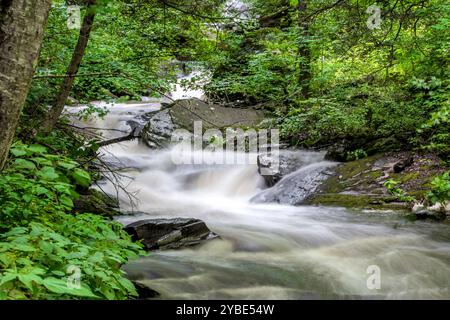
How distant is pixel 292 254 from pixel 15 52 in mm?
4518

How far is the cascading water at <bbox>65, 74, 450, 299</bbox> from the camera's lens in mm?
4066

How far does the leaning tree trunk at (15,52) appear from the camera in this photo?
1712mm

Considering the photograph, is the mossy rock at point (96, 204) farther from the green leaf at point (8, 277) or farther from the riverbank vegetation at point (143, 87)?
the green leaf at point (8, 277)

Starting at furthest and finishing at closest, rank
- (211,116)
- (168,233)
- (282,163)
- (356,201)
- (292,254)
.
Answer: (211,116), (282,163), (356,201), (292,254), (168,233)

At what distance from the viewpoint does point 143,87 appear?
15.2 feet

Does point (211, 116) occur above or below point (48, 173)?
above

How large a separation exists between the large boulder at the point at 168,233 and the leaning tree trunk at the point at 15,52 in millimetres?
3362

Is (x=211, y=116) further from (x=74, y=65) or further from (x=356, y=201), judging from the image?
(x=74, y=65)

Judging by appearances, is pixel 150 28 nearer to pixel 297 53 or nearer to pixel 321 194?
pixel 321 194

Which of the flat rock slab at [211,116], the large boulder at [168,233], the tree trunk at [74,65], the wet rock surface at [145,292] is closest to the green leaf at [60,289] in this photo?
the wet rock surface at [145,292]

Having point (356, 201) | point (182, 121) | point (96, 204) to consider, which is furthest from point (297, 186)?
point (182, 121)
